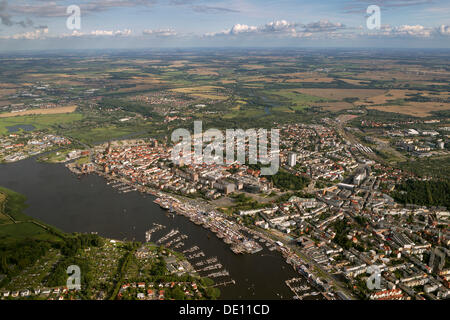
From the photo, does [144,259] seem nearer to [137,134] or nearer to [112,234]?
[112,234]

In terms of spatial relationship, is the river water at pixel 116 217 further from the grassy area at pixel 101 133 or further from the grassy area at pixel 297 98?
the grassy area at pixel 297 98

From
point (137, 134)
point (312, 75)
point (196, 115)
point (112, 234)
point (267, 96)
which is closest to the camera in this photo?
point (112, 234)

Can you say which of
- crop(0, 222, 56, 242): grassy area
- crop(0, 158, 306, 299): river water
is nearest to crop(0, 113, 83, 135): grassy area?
crop(0, 158, 306, 299): river water

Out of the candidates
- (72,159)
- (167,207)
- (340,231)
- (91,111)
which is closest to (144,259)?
(167,207)

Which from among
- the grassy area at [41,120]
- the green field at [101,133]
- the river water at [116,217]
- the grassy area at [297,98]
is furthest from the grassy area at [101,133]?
the grassy area at [297,98]

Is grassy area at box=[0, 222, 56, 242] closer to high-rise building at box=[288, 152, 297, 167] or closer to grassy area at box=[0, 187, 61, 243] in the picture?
grassy area at box=[0, 187, 61, 243]
